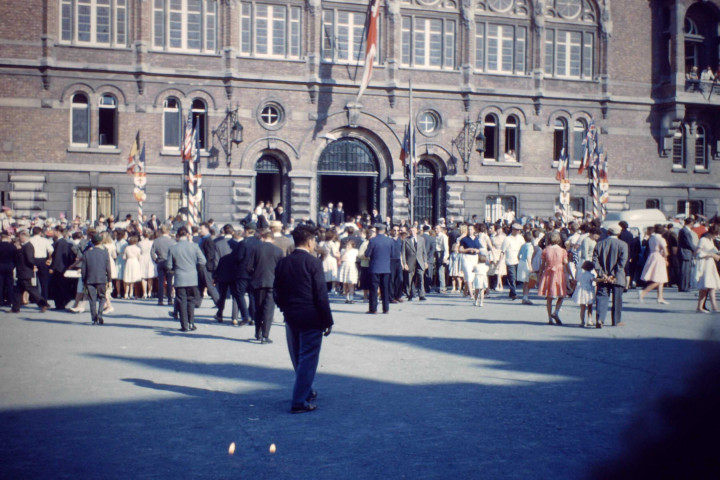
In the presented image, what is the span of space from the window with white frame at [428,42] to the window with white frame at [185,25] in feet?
26.8

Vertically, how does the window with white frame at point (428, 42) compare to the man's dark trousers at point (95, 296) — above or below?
above

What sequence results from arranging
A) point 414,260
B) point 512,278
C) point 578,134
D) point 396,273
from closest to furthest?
point 396,273 → point 414,260 → point 512,278 → point 578,134

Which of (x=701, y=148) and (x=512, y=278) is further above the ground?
(x=701, y=148)

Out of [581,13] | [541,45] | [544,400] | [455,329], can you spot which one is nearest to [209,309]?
[455,329]

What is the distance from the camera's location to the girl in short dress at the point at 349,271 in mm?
19984

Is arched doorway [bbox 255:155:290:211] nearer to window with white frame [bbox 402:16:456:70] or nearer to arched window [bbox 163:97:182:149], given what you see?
arched window [bbox 163:97:182:149]

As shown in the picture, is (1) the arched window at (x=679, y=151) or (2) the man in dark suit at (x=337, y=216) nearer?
(2) the man in dark suit at (x=337, y=216)

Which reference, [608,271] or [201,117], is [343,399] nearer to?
[608,271]

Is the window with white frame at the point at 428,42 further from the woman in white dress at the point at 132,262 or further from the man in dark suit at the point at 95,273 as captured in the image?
the man in dark suit at the point at 95,273

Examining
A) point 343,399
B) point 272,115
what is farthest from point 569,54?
point 343,399

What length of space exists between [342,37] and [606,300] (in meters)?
21.5

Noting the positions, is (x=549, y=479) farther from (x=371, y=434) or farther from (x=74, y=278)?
(x=74, y=278)

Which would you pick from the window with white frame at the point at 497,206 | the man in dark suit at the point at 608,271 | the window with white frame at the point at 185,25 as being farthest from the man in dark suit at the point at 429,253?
the window with white frame at the point at 185,25

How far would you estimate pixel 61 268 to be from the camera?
1769 centimetres
